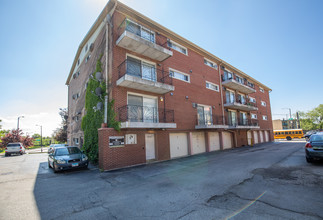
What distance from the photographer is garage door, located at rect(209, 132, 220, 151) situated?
16788mm

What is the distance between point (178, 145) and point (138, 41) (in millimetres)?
8566

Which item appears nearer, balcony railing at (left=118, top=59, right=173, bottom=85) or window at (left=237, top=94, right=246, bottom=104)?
balcony railing at (left=118, top=59, right=173, bottom=85)

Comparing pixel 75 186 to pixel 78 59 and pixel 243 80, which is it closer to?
pixel 78 59

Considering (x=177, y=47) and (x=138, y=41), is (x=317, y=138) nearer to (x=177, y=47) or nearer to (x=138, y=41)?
(x=138, y=41)

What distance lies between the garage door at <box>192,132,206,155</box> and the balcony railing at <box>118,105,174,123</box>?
378cm

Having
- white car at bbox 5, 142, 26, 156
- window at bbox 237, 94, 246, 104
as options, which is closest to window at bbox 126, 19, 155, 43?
window at bbox 237, 94, 246, 104

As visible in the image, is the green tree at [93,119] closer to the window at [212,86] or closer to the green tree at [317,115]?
the window at [212,86]

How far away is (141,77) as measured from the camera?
11.5 meters

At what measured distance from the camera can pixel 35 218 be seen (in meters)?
3.88

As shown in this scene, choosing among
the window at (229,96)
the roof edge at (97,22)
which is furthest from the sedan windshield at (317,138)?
the roof edge at (97,22)

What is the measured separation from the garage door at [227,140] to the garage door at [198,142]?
155 inches

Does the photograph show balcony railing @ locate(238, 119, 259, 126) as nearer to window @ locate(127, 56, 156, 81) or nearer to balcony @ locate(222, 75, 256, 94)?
balcony @ locate(222, 75, 256, 94)

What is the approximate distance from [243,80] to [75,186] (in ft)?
85.2

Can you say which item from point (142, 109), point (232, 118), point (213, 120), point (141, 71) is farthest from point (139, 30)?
point (232, 118)
